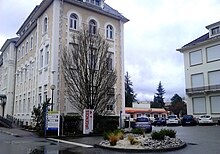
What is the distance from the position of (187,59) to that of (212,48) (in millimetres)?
5309

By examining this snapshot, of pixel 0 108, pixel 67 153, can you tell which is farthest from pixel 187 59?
pixel 67 153

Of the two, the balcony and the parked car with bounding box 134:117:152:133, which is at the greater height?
the balcony

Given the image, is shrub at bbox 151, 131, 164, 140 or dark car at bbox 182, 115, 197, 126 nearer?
shrub at bbox 151, 131, 164, 140

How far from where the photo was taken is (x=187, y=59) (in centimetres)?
4675

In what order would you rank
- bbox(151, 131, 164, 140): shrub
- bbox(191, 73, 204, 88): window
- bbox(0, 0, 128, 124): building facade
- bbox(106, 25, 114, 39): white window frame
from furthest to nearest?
bbox(191, 73, 204, 88): window → bbox(106, 25, 114, 39): white window frame → bbox(0, 0, 128, 124): building facade → bbox(151, 131, 164, 140): shrub

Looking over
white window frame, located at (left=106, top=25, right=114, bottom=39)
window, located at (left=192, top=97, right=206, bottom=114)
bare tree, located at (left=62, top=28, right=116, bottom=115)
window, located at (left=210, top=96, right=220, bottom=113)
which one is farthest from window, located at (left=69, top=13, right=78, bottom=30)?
window, located at (left=192, top=97, right=206, bottom=114)

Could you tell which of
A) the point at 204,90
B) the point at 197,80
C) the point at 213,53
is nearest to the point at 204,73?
the point at 197,80

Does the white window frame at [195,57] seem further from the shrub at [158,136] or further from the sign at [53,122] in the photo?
the shrub at [158,136]

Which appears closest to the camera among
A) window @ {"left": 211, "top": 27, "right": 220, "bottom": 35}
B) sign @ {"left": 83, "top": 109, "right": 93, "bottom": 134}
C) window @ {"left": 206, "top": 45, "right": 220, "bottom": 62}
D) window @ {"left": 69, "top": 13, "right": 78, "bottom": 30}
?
sign @ {"left": 83, "top": 109, "right": 93, "bottom": 134}

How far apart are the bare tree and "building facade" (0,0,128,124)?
1.51 metres

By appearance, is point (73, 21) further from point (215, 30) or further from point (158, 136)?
point (215, 30)

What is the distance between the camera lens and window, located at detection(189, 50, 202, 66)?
1754 inches

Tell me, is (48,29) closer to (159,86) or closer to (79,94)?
(79,94)

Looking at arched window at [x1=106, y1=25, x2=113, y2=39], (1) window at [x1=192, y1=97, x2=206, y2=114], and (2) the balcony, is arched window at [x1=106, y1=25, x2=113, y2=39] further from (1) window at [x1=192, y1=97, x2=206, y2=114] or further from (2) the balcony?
(1) window at [x1=192, y1=97, x2=206, y2=114]
